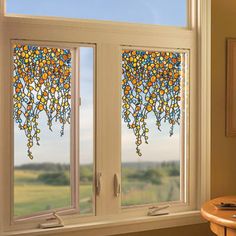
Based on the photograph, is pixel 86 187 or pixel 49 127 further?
pixel 86 187

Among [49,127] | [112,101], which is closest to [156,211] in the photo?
[112,101]

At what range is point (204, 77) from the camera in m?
2.94

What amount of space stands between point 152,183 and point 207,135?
0.48m

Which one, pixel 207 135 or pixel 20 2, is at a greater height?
pixel 20 2

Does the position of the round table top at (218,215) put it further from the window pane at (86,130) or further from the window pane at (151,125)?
the window pane at (86,130)

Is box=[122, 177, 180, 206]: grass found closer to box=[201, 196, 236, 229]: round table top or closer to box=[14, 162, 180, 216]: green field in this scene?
box=[14, 162, 180, 216]: green field

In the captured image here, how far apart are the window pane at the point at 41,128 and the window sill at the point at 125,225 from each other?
0.14 m

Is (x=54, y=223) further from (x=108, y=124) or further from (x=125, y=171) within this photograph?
(x=108, y=124)

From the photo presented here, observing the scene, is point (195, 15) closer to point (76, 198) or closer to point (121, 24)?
point (121, 24)

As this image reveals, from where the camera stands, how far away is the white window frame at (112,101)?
97.7 inches

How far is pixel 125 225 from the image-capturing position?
8.98 ft

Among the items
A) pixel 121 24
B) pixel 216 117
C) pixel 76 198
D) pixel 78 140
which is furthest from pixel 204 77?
pixel 76 198

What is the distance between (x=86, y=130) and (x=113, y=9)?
0.77 metres

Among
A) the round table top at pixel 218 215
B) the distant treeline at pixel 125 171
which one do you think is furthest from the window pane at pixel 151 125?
the round table top at pixel 218 215
